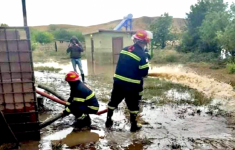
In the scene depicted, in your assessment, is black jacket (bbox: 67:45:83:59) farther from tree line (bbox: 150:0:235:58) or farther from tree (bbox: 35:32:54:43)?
tree (bbox: 35:32:54:43)

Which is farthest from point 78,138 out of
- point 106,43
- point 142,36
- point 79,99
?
point 106,43

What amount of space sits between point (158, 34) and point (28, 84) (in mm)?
22695

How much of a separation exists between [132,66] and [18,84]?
1884 millimetres

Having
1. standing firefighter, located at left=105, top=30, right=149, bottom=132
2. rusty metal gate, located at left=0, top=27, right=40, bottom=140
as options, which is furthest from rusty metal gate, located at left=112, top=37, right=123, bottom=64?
rusty metal gate, located at left=0, top=27, right=40, bottom=140

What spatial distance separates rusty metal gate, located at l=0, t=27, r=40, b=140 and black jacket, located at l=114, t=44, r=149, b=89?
4.98ft

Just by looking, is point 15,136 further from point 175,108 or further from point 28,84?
point 175,108

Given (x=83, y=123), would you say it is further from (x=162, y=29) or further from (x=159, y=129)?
(x=162, y=29)

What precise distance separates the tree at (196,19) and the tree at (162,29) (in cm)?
309

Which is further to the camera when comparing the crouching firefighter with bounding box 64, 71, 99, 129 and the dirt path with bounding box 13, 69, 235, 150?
the crouching firefighter with bounding box 64, 71, 99, 129

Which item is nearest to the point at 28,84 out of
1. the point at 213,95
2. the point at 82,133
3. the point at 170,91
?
the point at 82,133

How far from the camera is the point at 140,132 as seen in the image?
4375 mm

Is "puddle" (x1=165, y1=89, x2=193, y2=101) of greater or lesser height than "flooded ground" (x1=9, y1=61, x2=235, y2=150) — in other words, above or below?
above

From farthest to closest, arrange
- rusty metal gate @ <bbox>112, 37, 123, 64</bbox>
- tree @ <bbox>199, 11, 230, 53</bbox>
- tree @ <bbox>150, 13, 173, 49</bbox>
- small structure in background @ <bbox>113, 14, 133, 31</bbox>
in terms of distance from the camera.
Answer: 1. tree @ <bbox>150, 13, 173, 49</bbox>
2. small structure in background @ <bbox>113, 14, 133, 31</bbox>
3. rusty metal gate @ <bbox>112, 37, 123, 64</bbox>
4. tree @ <bbox>199, 11, 230, 53</bbox>

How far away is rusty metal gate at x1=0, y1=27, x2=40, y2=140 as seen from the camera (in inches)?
146
